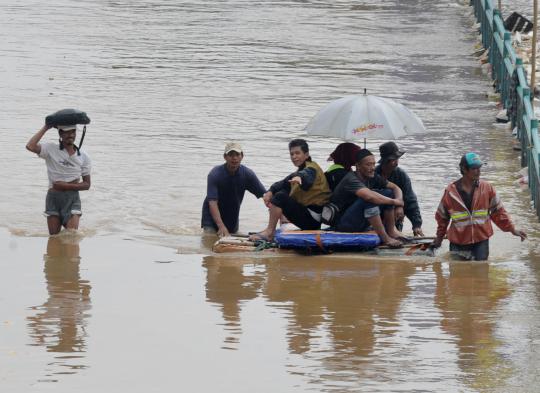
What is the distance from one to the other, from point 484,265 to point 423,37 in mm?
15291

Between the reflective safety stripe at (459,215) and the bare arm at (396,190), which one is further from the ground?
the bare arm at (396,190)

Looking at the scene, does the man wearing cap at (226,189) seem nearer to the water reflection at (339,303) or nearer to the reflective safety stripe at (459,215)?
the water reflection at (339,303)

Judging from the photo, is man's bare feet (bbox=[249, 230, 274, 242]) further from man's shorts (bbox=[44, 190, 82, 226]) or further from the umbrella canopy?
man's shorts (bbox=[44, 190, 82, 226])

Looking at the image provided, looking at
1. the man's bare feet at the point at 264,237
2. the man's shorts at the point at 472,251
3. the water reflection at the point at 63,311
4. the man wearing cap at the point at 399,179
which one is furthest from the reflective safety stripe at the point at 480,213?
the water reflection at the point at 63,311

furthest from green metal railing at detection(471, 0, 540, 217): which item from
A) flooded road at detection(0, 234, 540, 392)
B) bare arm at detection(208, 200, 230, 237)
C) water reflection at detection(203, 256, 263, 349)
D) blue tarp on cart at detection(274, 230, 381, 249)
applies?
water reflection at detection(203, 256, 263, 349)

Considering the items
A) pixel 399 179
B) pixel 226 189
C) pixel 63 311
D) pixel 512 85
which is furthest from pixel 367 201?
pixel 512 85

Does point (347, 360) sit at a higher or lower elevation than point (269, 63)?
lower

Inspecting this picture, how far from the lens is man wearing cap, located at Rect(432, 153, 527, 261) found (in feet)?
40.7

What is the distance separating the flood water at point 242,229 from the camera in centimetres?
930

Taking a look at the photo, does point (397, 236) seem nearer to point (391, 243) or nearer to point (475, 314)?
point (391, 243)

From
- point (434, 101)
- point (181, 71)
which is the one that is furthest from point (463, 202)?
point (181, 71)

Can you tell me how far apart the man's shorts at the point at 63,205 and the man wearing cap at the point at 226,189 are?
4.13ft

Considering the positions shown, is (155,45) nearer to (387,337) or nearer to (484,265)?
(484,265)

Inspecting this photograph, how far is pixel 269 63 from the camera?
81.0 ft
